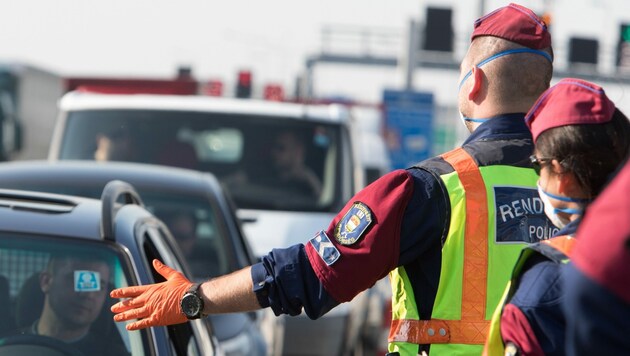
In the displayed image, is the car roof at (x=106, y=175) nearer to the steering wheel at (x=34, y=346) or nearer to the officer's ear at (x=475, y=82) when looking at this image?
the steering wheel at (x=34, y=346)

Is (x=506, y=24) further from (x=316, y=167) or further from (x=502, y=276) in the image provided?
(x=316, y=167)

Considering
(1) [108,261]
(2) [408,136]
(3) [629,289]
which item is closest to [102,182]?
(1) [108,261]

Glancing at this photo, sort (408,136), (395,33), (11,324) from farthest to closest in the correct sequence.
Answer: (395,33)
(408,136)
(11,324)

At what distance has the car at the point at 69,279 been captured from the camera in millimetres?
4336

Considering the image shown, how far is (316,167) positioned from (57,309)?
6.16 m

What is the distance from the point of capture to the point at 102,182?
7.03m

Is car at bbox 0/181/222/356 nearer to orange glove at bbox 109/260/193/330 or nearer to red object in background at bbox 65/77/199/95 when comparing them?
orange glove at bbox 109/260/193/330

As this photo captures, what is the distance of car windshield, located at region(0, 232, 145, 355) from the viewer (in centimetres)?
434

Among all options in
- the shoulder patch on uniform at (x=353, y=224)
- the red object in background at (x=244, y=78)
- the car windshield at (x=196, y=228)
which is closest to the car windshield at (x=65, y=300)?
the shoulder patch on uniform at (x=353, y=224)

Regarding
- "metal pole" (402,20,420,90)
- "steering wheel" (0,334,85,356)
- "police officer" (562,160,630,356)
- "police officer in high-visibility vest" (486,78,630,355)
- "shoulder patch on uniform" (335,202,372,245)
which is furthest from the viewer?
"metal pole" (402,20,420,90)

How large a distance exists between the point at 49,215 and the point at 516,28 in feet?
5.71

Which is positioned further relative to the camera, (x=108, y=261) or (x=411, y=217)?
(x=108, y=261)

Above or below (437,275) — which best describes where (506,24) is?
above

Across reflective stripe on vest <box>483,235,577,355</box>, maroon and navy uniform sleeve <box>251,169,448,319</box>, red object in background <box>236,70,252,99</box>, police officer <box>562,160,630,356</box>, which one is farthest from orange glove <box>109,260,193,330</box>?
red object in background <box>236,70,252,99</box>
